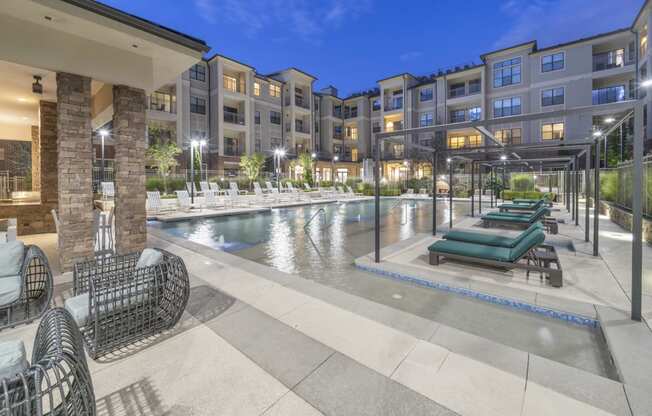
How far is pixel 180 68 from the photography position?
592 centimetres

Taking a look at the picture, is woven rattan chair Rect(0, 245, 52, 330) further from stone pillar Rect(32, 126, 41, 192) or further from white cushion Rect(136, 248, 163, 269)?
stone pillar Rect(32, 126, 41, 192)

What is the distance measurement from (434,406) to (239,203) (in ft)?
53.6

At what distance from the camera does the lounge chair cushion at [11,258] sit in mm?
3340

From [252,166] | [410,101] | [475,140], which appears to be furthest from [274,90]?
[475,140]

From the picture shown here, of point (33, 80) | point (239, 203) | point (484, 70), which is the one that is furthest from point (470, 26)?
point (33, 80)

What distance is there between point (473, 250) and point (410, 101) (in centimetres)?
3111

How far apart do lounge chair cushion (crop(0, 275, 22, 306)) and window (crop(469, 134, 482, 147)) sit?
107 ft

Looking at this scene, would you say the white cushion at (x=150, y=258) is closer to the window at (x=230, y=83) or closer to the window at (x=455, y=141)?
the window at (x=230, y=83)

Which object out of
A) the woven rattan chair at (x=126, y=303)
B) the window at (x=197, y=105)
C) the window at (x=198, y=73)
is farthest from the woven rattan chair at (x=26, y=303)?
the window at (x=198, y=73)

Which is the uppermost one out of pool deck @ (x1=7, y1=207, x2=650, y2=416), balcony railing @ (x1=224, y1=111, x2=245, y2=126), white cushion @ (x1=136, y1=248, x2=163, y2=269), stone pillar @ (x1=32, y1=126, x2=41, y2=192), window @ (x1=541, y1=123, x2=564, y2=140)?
balcony railing @ (x1=224, y1=111, x2=245, y2=126)

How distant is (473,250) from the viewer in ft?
16.1

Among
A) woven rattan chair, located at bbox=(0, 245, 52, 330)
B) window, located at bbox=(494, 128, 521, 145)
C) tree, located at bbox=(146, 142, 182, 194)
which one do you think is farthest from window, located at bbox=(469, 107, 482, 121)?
woven rattan chair, located at bbox=(0, 245, 52, 330)

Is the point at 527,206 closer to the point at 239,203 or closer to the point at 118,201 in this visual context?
the point at 118,201

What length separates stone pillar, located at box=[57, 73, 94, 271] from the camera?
4793 millimetres
